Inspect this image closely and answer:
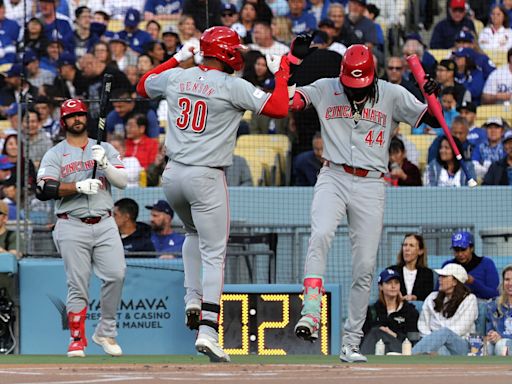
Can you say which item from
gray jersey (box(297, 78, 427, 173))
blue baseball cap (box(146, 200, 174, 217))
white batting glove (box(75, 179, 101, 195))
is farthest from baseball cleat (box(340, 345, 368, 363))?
blue baseball cap (box(146, 200, 174, 217))

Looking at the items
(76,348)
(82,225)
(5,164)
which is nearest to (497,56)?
(5,164)

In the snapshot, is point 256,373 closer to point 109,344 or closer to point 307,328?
point 307,328

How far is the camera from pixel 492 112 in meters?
15.4

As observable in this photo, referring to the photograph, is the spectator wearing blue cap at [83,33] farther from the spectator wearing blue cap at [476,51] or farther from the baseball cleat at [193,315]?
the baseball cleat at [193,315]

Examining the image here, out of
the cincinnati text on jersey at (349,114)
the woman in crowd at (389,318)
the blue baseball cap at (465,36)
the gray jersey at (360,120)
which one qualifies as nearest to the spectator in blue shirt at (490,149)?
the blue baseball cap at (465,36)

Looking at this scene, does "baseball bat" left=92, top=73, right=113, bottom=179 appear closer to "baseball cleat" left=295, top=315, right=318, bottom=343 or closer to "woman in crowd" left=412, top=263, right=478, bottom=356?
"baseball cleat" left=295, top=315, right=318, bottom=343

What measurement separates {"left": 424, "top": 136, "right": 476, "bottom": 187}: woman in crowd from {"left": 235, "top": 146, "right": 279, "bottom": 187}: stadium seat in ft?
5.62

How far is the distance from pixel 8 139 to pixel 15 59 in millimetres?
2952

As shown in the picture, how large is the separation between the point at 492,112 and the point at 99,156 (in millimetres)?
7091

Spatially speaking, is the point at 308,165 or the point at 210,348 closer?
the point at 210,348

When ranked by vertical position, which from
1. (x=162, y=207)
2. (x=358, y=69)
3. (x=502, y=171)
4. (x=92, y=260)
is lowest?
(x=92, y=260)

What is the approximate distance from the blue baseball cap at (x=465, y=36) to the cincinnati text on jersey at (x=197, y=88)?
348 inches

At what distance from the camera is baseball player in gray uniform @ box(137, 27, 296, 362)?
8.50 metres

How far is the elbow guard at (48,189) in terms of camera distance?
9.52 meters
